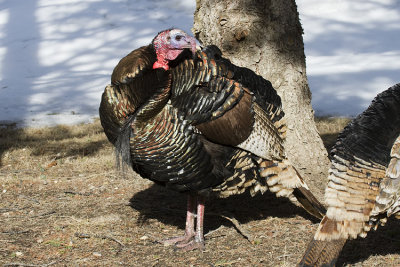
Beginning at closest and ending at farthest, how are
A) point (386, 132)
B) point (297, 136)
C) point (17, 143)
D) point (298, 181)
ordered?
point (386, 132), point (298, 181), point (297, 136), point (17, 143)

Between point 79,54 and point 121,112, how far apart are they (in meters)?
8.23

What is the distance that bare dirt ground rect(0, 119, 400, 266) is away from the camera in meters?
3.81

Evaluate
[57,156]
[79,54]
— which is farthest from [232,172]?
[79,54]

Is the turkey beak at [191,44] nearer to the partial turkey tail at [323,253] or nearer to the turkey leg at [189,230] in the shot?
the turkey leg at [189,230]

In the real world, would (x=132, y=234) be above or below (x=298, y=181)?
below

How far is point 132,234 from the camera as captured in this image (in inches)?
168

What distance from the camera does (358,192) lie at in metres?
3.30

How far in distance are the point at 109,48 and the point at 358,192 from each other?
29.7 ft

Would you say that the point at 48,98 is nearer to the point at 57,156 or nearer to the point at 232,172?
the point at 57,156

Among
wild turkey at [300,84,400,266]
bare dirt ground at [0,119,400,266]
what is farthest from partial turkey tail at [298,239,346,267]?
bare dirt ground at [0,119,400,266]

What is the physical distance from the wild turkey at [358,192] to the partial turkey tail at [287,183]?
0.70m

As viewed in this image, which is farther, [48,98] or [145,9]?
[145,9]

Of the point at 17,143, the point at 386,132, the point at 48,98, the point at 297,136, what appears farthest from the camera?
the point at 48,98

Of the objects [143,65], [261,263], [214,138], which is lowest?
[261,263]
